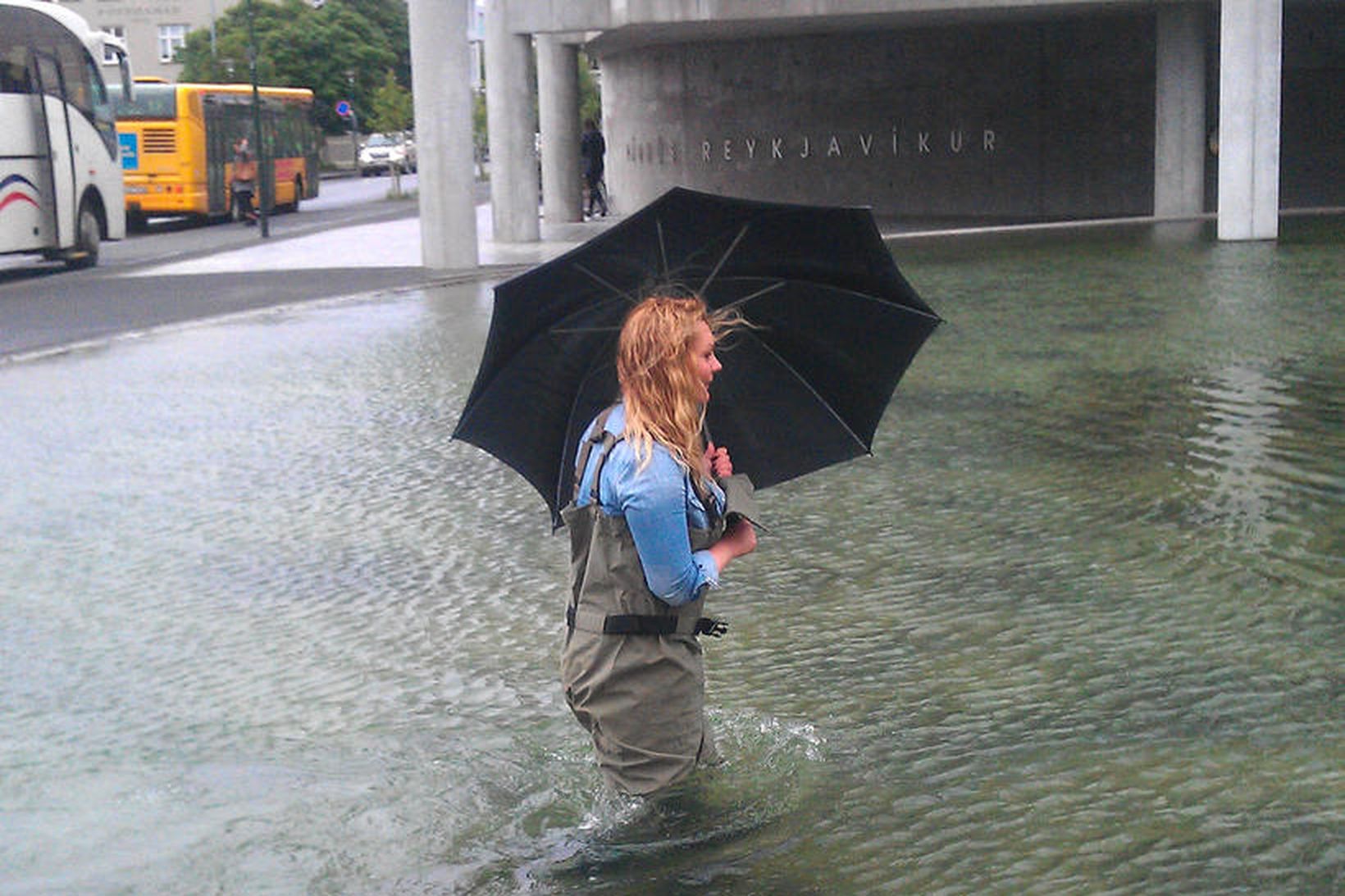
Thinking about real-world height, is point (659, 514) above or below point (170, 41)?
below

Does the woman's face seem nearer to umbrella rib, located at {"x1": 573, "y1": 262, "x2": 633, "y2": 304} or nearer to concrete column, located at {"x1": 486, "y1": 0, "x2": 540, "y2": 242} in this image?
umbrella rib, located at {"x1": 573, "y1": 262, "x2": 633, "y2": 304}

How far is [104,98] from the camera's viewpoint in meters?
28.6

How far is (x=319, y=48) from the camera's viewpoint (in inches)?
3145

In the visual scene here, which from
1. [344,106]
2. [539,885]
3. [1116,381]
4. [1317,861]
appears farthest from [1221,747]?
[344,106]

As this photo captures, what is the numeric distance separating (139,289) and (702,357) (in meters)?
19.7

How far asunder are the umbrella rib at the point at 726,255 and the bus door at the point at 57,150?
76.8 feet

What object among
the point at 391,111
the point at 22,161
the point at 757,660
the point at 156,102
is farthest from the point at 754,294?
the point at 391,111

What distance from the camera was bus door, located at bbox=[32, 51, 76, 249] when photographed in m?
26.2

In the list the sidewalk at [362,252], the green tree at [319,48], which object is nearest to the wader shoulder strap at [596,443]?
the sidewalk at [362,252]

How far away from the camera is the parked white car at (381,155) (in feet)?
226

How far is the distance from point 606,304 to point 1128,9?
25214mm

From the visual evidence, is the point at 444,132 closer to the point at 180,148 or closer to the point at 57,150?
the point at 57,150

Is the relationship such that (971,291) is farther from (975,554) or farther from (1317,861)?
(1317,861)

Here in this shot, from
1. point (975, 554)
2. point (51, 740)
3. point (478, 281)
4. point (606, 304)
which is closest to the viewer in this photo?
point (606, 304)
